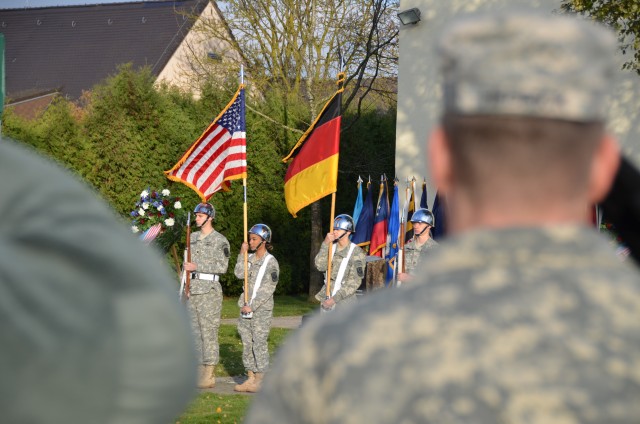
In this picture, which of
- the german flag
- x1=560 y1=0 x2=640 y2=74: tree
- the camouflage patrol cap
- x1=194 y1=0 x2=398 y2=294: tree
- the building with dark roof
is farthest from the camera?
the building with dark roof

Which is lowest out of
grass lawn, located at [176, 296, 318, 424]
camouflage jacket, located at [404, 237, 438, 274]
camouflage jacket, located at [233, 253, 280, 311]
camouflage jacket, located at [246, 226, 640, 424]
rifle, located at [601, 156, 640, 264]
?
grass lawn, located at [176, 296, 318, 424]

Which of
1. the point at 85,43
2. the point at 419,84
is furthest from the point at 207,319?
the point at 85,43

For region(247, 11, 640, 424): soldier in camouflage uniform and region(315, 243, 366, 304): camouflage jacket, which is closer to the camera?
region(247, 11, 640, 424): soldier in camouflage uniform

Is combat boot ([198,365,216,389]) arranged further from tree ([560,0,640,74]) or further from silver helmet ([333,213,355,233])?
tree ([560,0,640,74])

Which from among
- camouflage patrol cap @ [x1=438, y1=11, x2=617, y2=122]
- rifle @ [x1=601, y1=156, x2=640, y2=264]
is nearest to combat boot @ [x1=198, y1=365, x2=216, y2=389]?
rifle @ [x1=601, y1=156, x2=640, y2=264]

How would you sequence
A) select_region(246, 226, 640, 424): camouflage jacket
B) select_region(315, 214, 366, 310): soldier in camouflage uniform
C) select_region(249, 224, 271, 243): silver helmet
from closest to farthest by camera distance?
select_region(246, 226, 640, 424): camouflage jacket
select_region(315, 214, 366, 310): soldier in camouflage uniform
select_region(249, 224, 271, 243): silver helmet

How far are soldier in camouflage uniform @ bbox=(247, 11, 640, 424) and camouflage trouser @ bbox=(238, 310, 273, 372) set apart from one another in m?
12.5

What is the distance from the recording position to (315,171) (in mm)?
13297

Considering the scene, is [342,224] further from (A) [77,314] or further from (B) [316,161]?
(A) [77,314]

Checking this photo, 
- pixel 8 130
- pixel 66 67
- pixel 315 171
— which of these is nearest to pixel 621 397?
pixel 315 171

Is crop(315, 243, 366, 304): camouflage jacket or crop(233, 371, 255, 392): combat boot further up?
crop(315, 243, 366, 304): camouflage jacket

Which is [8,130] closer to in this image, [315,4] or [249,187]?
[249,187]

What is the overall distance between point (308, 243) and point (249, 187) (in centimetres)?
225

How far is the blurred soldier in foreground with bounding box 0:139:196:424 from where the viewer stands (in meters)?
1.58
